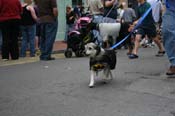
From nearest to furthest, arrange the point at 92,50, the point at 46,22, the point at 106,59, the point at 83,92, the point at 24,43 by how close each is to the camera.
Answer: the point at 83,92 → the point at 92,50 → the point at 106,59 → the point at 46,22 → the point at 24,43

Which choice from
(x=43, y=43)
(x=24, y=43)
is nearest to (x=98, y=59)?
(x=43, y=43)

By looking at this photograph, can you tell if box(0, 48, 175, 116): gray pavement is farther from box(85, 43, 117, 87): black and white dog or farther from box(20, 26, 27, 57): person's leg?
box(20, 26, 27, 57): person's leg

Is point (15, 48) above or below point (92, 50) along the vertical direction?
below

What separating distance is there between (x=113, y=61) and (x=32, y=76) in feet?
6.59

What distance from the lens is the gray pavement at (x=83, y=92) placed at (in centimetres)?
602

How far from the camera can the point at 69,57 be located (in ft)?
43.8

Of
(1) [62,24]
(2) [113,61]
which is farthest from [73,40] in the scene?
(1) [62,24]

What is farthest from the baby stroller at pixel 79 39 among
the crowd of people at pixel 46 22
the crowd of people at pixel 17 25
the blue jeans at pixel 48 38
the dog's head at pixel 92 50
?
the dog's head at pixel 92 50

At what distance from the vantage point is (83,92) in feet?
23.5

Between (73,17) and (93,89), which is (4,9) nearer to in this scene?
(93,89)

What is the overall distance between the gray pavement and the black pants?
8.13ft

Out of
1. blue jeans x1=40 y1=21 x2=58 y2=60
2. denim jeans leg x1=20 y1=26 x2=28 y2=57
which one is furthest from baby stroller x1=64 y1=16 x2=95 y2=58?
denim jeans leg x1=20 y1=26 x2=28 y2=57

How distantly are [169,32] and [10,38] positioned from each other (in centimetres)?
582

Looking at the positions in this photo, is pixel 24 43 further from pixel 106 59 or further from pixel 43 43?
pixel 106 59
